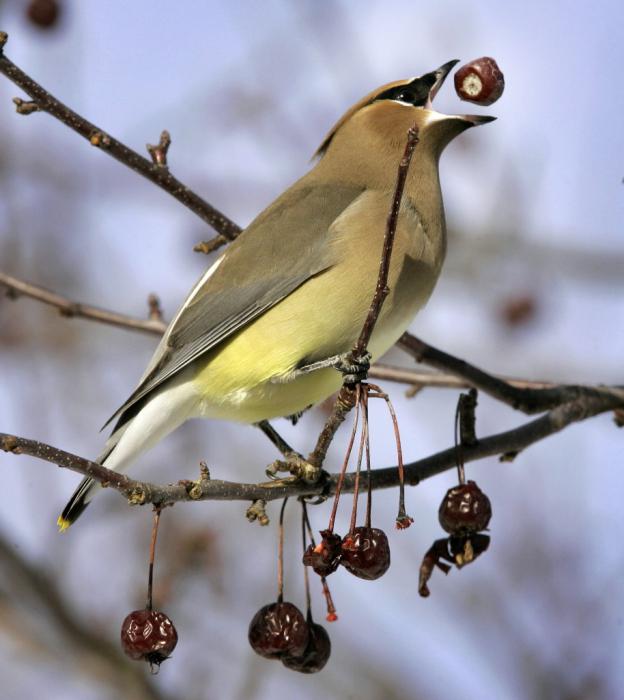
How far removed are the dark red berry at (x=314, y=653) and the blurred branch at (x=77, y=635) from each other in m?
1.18

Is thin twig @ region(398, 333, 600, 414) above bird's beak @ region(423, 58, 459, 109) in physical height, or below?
below

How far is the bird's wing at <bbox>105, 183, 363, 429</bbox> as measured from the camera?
12.9ft

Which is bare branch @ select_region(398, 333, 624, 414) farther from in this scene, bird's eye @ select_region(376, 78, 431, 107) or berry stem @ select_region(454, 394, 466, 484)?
bird's eye @ select_region(376, 78, 431, 107)

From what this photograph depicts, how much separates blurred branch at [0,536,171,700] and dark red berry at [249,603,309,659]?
1.22 meters

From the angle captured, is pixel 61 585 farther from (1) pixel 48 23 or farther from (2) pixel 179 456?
(1) pixel 48 23

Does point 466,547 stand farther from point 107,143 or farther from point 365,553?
point 107,143

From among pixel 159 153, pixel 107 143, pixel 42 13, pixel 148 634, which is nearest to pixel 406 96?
pixel 159 153

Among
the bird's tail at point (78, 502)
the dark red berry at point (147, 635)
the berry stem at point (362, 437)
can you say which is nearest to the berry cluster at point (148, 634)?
the dark red berry at point (147, 635)

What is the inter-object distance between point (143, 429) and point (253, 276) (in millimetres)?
669

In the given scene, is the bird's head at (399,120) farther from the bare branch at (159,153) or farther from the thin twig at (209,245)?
the bare branch at (159,153)

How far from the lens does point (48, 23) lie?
4.71 meters

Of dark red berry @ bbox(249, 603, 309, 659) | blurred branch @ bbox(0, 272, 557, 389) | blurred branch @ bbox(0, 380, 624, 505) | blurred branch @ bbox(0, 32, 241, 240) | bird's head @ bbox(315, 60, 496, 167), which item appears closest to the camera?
blurred branch @ bbox(0, 380, 624, 505)

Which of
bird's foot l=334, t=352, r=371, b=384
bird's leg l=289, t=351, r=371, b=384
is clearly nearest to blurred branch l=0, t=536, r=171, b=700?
bird's leg l=289, t=351, r=371, b=384

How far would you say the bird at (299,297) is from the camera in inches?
148
